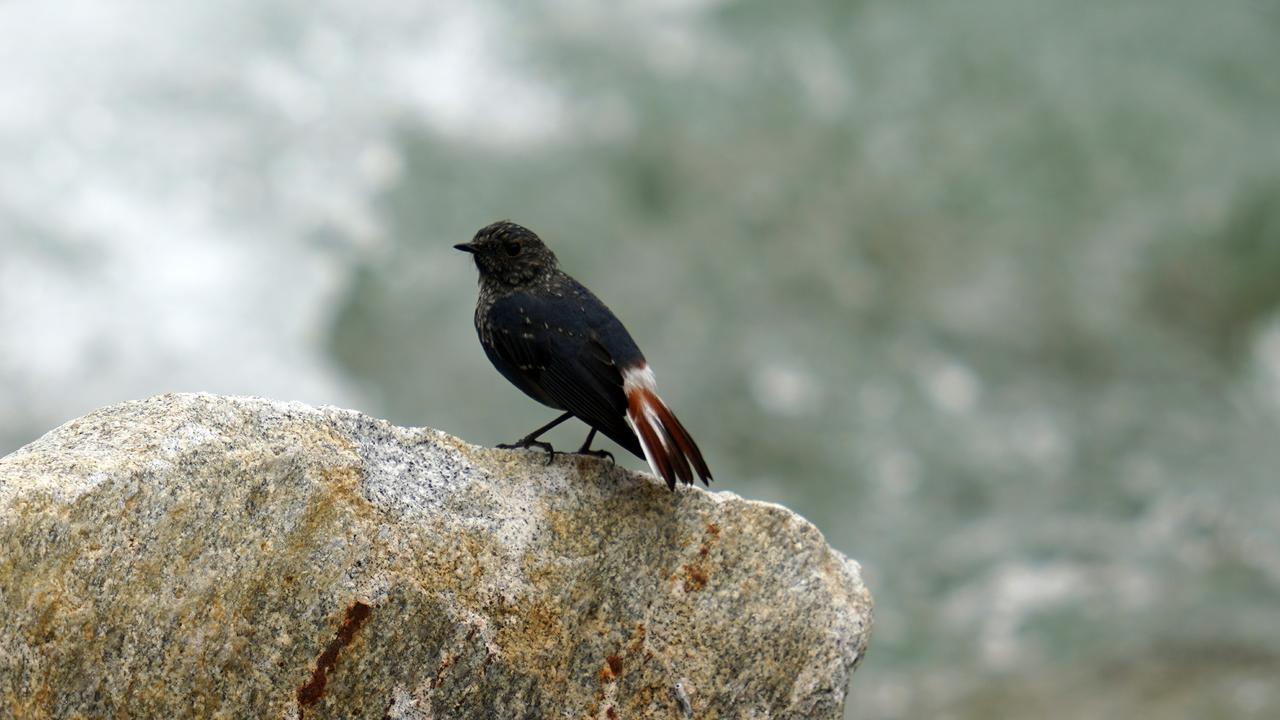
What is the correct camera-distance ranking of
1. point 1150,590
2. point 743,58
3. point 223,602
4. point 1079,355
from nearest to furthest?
point 223,602
point 1150,590
point 1079,355
point 743,58

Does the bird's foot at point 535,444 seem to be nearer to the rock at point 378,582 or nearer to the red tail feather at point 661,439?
the rock at point 378,582

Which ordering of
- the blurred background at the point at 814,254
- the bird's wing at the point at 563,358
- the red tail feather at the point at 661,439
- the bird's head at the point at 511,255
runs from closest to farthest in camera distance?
the red tail feather at the point at 661,439 < the bird's wing at the point at 563,358 < the bird's head at the point at 511,255 < the blurred background at the point at 814,254

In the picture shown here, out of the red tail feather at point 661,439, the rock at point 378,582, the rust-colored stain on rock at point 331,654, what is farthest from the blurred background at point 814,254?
the rust-colored stain on rock at point 331,654

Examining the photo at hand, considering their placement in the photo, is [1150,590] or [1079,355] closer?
[1150,590]

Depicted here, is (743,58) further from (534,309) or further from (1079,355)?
(534,309)

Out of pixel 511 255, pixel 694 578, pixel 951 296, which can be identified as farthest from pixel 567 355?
pixel 951 296

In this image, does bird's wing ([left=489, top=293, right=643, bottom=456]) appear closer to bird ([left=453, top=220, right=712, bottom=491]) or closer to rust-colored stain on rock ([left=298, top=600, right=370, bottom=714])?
bird ([left=453, top=220, right=712, bottom=491])

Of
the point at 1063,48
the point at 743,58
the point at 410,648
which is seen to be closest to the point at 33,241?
the point at 743,58
